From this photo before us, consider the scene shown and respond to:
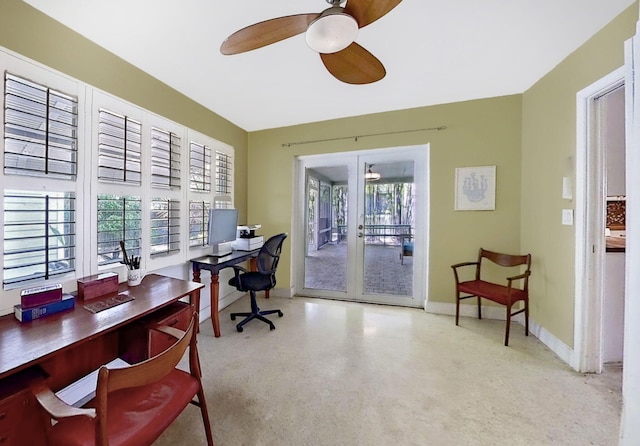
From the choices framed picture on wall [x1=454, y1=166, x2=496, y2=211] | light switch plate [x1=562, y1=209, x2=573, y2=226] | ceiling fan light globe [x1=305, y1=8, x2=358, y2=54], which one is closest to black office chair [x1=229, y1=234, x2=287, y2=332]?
ceiling fan light globe [x1=305, y1=8, x2=358, y2=54]

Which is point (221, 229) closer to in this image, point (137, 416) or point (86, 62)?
point (86, 62)

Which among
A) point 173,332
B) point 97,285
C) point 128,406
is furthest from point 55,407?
point 97,285

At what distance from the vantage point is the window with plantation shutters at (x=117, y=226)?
74.3 inches

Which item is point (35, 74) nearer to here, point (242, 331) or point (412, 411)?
point (242, 331)

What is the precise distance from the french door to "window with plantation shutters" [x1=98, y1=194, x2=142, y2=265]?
1.96 meters

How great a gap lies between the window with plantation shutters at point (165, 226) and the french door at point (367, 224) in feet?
5.20

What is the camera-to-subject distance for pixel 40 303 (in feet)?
4.43

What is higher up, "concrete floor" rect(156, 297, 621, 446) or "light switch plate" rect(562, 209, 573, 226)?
"light switch plate" rect(562, 209, 573, 226)

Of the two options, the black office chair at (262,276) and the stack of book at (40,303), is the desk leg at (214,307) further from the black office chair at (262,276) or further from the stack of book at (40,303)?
the stack of book at (40,303)

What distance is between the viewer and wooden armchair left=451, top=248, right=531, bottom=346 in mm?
2275

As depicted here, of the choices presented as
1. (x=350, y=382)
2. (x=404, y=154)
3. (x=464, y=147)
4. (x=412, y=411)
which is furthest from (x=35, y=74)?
(x=464, y=147)

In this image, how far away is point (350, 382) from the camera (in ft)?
6.00

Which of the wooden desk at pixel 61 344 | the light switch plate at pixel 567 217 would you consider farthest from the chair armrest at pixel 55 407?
the light switch plate at pixel 567 217

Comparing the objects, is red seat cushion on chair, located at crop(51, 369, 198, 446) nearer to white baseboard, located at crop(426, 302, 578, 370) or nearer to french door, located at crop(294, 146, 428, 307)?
french door, located at crop(294, 146, 428, 307)
